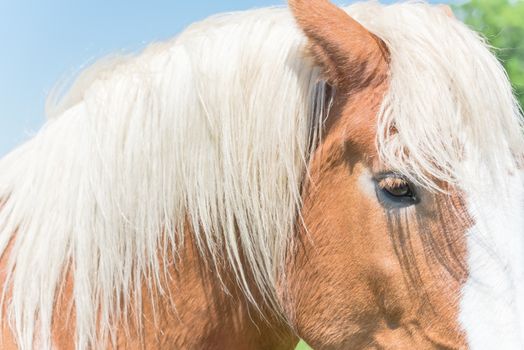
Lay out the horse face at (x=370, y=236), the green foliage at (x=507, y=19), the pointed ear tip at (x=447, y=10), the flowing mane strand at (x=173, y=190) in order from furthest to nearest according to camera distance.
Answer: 1. the green foliage at (x=507, y=19)
2. the pointed ear tip at (x=447, y=10)
3. the flowing mane strand at (x=173, y=190)
4. the horse face at (x=370, y=236)

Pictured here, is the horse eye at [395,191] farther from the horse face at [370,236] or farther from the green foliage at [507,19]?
the green foliage at [507,19]

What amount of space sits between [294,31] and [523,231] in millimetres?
817

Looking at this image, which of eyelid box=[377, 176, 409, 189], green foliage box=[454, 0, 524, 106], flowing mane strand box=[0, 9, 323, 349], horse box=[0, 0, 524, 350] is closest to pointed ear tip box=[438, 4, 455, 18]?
horse box=[0, 0, 524, 350]

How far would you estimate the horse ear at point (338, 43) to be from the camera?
61.0 inches

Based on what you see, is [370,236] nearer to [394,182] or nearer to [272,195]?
[394,182]

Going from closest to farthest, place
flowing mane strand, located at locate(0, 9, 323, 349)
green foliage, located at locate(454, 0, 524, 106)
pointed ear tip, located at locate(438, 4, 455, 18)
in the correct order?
flowing mane strand, located at locate(0, 9, 323, 349), pointed ear tip, located at locate(438, 4, 455, 18), green foliage, located at locate(454, 0, 524, 106)

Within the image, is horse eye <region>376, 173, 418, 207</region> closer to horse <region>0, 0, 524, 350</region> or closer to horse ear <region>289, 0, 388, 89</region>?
horse <region>0, 0, 524, 350</region>

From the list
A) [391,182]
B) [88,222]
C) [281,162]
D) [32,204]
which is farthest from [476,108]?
[32,204]

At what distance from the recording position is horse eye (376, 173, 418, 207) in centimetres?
152

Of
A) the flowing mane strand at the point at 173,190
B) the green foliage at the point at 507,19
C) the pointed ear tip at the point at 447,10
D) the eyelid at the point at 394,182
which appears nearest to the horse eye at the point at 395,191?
the eyelid at the point at 394,182

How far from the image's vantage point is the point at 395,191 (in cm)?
153

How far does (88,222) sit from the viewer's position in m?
1.63

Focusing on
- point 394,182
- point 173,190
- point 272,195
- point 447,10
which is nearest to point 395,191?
point 394,182

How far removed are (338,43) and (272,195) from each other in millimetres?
441
